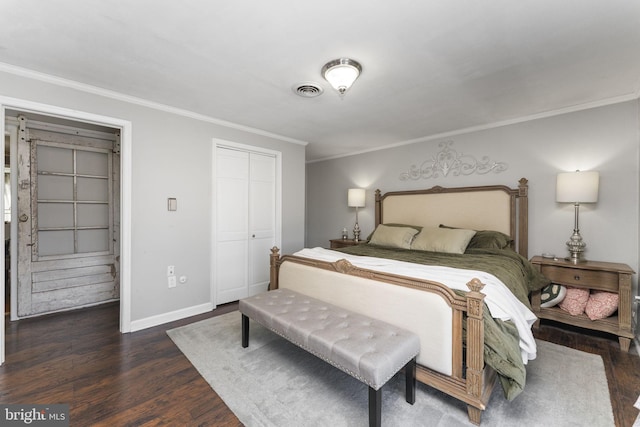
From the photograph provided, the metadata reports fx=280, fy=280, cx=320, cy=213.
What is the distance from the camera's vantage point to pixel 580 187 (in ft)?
8.86

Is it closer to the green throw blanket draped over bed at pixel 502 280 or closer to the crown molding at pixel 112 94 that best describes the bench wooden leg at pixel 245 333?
the green throw blanket draped over bed at pixel 502 280

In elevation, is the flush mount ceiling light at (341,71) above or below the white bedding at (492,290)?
above

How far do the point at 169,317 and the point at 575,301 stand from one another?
4.09m

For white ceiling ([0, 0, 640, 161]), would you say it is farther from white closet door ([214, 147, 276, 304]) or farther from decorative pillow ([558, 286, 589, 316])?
decorative pillow ([558, 286, 589, 316])

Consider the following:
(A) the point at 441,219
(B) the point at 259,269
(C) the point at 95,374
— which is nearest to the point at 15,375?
(C) the point at 95,374

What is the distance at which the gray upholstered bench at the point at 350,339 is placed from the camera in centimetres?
145

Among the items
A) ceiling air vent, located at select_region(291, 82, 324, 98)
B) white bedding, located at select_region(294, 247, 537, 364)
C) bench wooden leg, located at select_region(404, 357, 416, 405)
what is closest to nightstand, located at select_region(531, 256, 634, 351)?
white bedding, located at select_region(294, 247, 537, 364)

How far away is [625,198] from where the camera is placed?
8.93 ft

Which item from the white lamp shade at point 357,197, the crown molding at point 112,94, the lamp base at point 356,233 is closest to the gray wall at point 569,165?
the white lamp shade at point 357,197

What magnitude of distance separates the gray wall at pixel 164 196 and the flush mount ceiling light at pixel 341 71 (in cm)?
186

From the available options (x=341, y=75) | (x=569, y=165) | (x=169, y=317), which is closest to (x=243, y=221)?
(x=169, y=317)

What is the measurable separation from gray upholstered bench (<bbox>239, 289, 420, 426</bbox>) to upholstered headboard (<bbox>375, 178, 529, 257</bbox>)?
237 cm

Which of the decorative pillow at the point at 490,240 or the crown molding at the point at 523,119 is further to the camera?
the decorative pillow at the point at 490,240

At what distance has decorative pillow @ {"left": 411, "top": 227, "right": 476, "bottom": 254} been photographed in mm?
3072
